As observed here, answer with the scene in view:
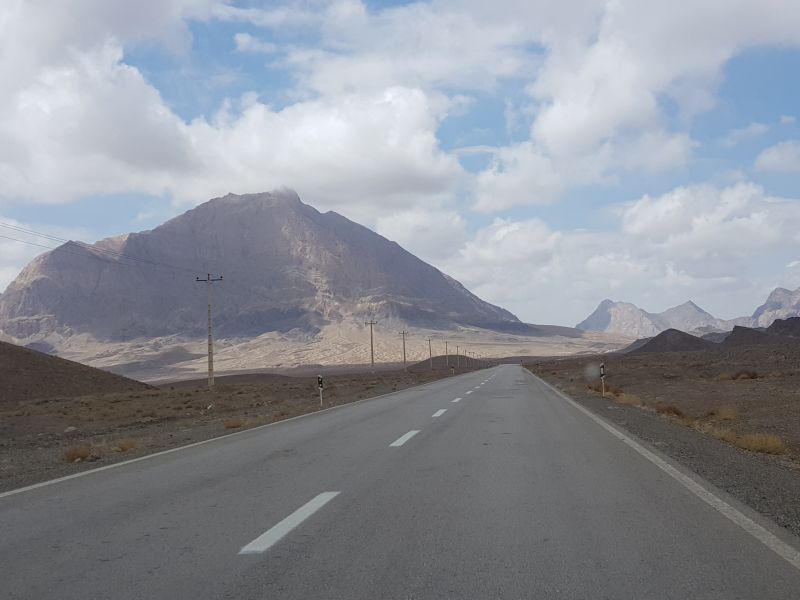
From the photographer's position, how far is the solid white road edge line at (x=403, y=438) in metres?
13.0

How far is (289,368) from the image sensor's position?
162500mm

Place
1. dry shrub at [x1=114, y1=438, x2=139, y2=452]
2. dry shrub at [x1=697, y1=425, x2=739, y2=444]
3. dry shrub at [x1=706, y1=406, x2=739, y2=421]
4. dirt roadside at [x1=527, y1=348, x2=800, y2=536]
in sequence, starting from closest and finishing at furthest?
dirt roadside at [x1=527, y1=348, x2=800, y2=536] < dry shrub at [x1=114, y1=438, x2=139, y2=452] < dry shrub at [x1=697, y1=425, x2=739, y2=444] < dry shrub at [x1=706, y1=406, x2=739, y2=421]

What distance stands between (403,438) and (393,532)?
7602 mm

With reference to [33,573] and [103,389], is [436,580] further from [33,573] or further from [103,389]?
[103,389]

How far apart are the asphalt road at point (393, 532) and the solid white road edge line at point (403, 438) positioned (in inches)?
47.6

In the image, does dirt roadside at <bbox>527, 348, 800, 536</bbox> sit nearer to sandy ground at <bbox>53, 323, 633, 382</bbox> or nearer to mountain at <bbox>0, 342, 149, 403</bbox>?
mountain at <bbox>0, 342, 149, 403</bbox>

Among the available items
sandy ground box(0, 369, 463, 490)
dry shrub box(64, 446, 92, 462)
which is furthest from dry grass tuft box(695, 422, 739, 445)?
dry shrub box(64, 446, 92, 462)

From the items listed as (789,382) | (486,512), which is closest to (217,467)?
(486,512)

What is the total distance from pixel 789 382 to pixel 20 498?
37.9 m

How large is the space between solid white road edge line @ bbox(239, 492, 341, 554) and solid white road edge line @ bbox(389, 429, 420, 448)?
15.2 ft

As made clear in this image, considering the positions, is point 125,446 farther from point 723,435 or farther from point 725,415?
point 725,415

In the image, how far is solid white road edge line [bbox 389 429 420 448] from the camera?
1300 centimetres

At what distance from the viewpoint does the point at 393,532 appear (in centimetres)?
652

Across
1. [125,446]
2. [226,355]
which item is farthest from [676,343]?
[125,446]
